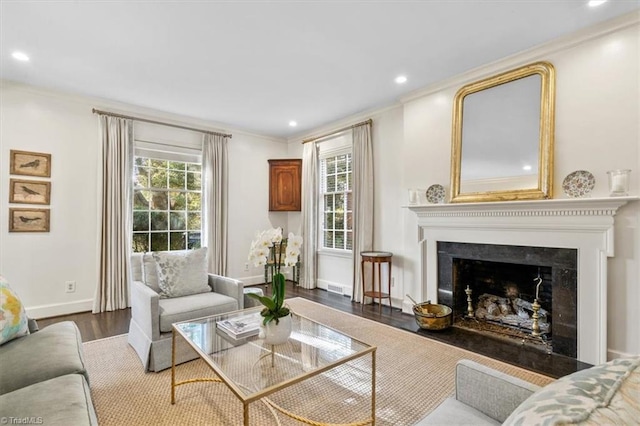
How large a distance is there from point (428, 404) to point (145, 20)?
3465 millimetres

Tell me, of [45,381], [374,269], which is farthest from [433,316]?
[45,381]

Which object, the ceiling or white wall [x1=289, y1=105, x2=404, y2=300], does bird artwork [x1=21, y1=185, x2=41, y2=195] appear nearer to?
the ceiling

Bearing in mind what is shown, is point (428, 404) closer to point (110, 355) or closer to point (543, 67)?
point (110, 355)

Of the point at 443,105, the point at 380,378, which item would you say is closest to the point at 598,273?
the point at 380,378

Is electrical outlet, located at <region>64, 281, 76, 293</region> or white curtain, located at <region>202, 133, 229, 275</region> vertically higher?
white curtain, located at <region>202, 133, 229, 275</region>

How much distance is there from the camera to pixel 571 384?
0.70m

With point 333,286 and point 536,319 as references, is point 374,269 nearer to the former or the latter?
point 333,286

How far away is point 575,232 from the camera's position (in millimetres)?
2502

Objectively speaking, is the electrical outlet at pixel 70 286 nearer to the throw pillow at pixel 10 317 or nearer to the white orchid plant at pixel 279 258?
the throw pillow at pixel 10 317

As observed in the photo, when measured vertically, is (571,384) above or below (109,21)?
below

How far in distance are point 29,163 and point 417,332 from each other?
478 centimetres

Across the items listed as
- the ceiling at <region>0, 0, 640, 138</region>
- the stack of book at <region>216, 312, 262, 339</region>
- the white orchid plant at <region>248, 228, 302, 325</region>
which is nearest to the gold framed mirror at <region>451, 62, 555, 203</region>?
the ceiling at <region>0, 0, 640, 138</region>

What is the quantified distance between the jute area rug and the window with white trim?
1888mm

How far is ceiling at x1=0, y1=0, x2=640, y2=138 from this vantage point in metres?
2.22
